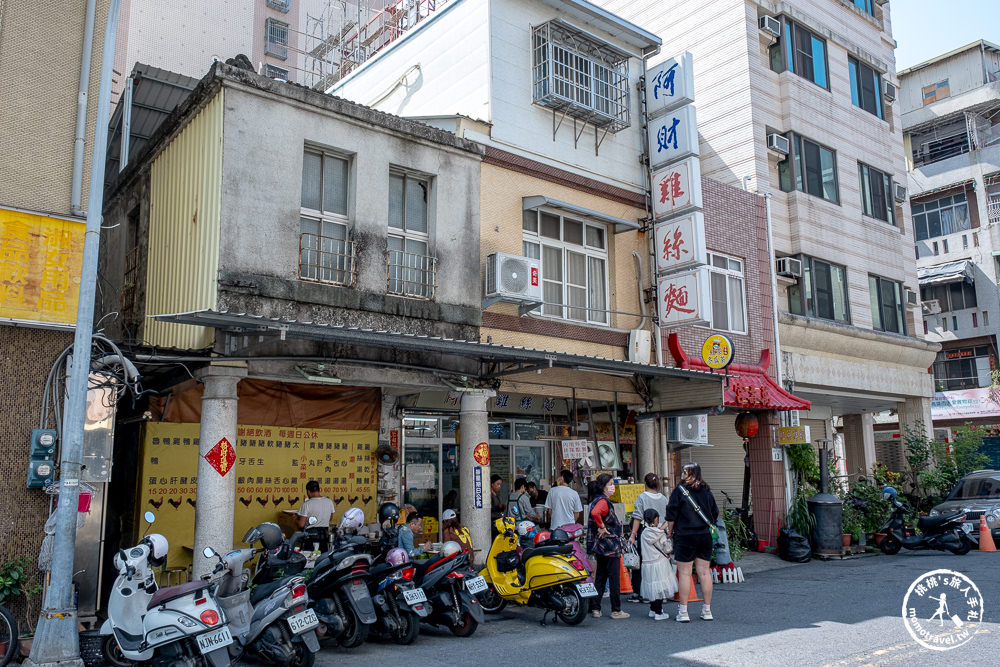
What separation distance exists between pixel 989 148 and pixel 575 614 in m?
31.3

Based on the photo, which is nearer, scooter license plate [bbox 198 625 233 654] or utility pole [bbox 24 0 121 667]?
scooter license plate [bbox 198 625 233 654]

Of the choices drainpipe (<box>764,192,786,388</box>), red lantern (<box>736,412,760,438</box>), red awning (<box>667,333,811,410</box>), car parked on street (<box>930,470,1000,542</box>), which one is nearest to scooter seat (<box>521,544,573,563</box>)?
red awning (<box>667,333,811,410</box>)

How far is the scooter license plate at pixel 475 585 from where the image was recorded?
30.7ft

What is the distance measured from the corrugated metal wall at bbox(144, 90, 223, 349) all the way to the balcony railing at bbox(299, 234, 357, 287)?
1369 millimetres

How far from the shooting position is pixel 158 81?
1418 cm

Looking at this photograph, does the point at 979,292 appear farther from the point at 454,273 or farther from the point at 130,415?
the point at 130,415

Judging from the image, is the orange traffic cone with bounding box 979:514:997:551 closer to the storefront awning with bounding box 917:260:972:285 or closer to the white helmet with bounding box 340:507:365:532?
the white helmet with bounding box 340:507:365:532

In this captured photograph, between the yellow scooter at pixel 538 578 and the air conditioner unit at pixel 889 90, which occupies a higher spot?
the air conditioner unit at pixel 889 90

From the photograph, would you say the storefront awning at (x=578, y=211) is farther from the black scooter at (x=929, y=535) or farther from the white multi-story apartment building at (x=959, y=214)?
the white multi-story apartment building at (x=959, y=214)

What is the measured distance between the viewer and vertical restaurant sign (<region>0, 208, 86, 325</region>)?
9.13 metres

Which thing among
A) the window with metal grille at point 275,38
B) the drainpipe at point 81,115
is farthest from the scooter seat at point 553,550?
the window with metal grille at point 275,38

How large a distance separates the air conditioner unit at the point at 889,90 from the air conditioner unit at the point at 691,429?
14.5m

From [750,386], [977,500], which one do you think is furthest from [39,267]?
[977,500]

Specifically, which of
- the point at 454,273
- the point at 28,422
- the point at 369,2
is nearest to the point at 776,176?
the point at 454,273
